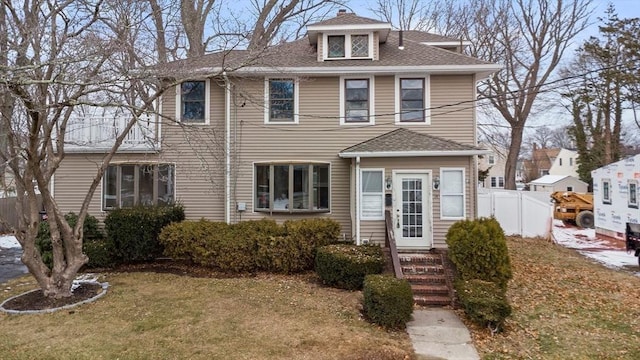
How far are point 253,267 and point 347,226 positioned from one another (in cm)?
294

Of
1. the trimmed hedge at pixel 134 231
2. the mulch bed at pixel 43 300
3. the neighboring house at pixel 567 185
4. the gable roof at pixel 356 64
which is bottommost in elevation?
the mulch bed at pixel 43 300

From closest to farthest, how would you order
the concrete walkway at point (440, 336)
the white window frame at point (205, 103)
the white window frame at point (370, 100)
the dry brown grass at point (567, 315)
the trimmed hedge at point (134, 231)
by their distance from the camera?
1. the concrete walkway at point (440, 336)
2. the dry brown grass at point (567, 315)
3. the trimmed hedge at point (134, 231)
4. the white window frame at point (370, 100)
5. the white window frame at point (205, 103)

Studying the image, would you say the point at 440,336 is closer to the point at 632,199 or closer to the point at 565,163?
the point at 632,199

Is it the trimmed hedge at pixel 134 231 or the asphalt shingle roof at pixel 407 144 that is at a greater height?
the asphalt shingle roof at pixel 407 144

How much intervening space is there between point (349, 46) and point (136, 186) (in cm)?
765

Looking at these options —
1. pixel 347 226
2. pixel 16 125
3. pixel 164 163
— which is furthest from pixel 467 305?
pixel 16 125

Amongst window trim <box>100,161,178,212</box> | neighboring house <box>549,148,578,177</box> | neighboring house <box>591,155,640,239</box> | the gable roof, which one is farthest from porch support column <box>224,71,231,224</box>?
neighboring house <box>549,148,578,177</box>

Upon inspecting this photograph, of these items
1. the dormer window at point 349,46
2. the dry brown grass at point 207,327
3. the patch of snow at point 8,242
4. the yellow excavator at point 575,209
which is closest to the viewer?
the dry brown grass at point 207,327

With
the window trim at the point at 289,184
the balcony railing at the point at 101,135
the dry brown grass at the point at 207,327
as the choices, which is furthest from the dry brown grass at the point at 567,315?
the balcony railing at the point at 101,135

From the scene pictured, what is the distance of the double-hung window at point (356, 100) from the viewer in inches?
448

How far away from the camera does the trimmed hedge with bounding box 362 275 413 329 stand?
21.6 feet

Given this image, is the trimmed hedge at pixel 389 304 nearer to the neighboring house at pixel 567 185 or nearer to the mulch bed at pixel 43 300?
the mulch bed at pixel 43 300

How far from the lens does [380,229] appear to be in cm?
1008

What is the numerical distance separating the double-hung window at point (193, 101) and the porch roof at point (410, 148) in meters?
4.66
